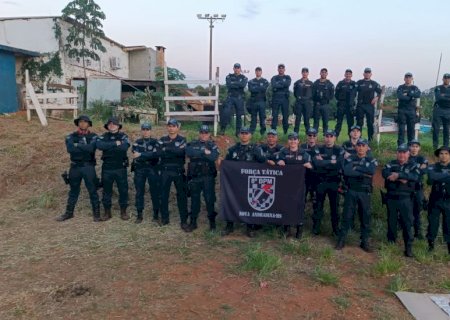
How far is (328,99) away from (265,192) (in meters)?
4.72

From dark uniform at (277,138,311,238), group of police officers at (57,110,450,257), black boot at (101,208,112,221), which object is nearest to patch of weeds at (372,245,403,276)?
group of police officers at (57,110,450,257)

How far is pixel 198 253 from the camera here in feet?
23.6

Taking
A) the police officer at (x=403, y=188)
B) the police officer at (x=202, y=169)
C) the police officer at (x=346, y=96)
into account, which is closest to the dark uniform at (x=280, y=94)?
the police officer at (x=346, y=96)

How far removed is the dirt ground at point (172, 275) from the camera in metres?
5.40

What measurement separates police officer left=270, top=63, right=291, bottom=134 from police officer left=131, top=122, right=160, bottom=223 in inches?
172

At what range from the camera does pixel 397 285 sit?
610cm

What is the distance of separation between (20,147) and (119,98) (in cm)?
792

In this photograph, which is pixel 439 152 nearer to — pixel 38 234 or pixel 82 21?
pixel 38 234

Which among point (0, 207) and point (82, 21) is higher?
point (82, 21)

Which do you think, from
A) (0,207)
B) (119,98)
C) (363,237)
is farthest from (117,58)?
(363,237)

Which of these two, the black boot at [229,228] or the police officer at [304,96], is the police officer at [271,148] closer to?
the black boot at [229,228]

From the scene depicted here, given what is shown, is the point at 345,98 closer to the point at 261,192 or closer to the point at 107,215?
the point at 261,192

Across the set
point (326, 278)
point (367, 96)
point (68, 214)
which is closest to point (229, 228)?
point (326, 278)

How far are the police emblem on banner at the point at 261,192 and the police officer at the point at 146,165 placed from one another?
76.0 inches
